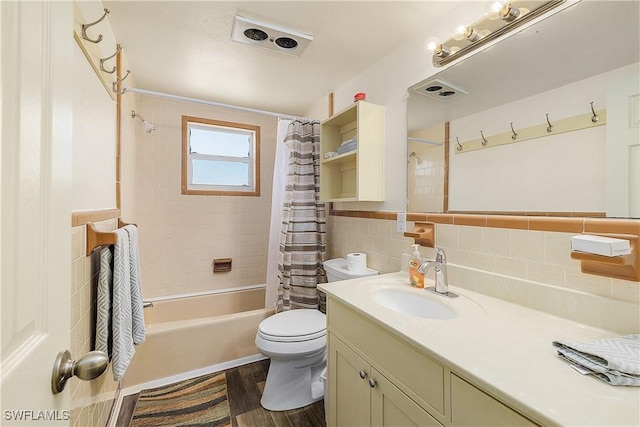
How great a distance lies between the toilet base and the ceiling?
1.96 meters

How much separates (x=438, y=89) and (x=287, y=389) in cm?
197

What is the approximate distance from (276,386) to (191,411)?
0.52m

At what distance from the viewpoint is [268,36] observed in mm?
1550

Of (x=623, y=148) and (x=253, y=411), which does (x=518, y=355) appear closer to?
(x=623, y=148)

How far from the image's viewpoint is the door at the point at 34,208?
0.35 m

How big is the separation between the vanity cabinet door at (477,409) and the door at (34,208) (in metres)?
0.83

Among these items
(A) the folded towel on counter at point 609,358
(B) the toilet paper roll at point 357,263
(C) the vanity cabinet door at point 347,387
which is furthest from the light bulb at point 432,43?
(C) the vanity cabinet door at point 347,387

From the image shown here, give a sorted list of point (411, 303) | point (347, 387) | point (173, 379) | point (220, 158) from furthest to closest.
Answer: point (220, 158) < point (173, 379) < point (411, 303) < point (347, 387)

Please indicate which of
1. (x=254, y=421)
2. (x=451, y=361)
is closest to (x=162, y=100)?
(x=254, y=421)

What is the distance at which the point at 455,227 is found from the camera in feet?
4.31

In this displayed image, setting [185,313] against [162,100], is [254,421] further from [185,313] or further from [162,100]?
[162,100]

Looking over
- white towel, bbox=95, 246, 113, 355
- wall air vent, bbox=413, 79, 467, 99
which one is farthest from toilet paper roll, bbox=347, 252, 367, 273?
white towel, bbox=95, 246, 113, 355

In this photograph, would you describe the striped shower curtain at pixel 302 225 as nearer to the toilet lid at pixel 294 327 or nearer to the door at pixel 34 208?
the toilet lid at pixel 294 327

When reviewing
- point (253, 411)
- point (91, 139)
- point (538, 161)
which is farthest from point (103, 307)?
point (538, 161)
